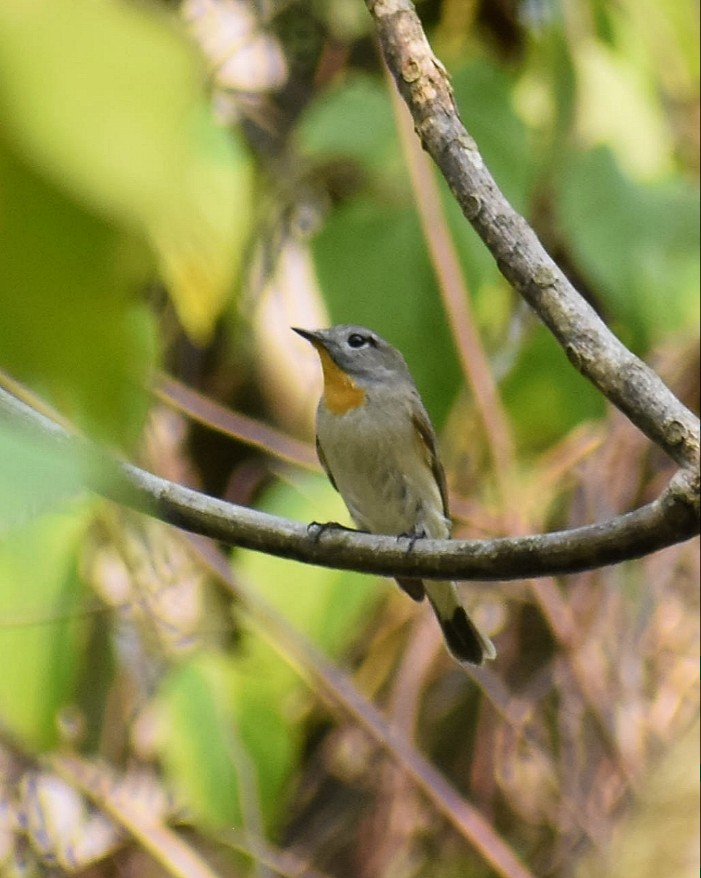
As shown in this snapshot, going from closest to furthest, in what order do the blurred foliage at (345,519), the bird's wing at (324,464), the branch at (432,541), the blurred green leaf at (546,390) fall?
the branch at (432,541)
the blurred foliage at (345,519)
the bird's wing at (324,464)
the blurred green leaf at (546,390)

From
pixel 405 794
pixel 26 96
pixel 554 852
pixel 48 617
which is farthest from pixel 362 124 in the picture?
pixel 26 96

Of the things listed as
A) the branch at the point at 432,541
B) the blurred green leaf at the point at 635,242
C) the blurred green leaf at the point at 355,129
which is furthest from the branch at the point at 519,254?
the blurred green leaf at the point at 355,129

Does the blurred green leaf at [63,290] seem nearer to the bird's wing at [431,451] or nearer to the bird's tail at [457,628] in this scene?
the bird's tail at [457,628]

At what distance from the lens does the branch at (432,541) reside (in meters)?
1.38

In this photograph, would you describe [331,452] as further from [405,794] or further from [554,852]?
[554,852]

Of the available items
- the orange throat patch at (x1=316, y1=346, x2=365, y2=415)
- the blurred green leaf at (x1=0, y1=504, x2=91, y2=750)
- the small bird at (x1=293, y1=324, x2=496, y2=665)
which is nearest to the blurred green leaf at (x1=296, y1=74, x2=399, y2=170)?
the small bird at (x1=293, y1=324, x2=496, y2=665)

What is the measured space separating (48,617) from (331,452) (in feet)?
2.99

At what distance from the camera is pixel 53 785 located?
13.5 feet

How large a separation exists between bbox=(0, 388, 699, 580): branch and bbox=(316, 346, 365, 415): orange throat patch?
1596mm

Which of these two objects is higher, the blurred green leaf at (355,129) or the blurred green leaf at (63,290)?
the blurred green leaf at (355,129)

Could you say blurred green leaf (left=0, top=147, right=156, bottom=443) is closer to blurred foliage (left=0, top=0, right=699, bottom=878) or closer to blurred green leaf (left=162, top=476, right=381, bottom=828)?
blurred foliage (left=0, top=0, right=699, bottom=878)

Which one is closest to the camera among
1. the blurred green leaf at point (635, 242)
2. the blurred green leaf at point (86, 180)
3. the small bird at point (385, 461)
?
the blurred green leaf at point (86, 180)

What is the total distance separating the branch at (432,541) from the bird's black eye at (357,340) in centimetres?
177

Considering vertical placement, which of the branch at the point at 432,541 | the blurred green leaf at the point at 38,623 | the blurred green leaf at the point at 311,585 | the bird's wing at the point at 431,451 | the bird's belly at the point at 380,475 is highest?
the bird's wing at the point at 431,451
